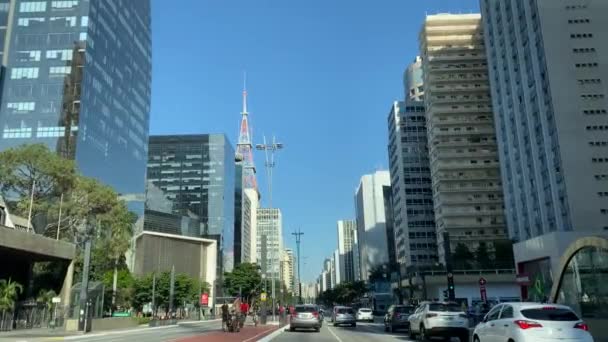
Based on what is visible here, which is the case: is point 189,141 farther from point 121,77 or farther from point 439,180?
point 439,180

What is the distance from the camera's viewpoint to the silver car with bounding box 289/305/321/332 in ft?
107

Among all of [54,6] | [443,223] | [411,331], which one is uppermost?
[54,6]

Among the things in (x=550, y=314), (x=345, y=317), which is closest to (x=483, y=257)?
(x=345, y=317)

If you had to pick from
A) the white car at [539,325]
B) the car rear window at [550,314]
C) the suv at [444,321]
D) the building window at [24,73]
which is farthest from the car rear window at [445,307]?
the building window at [24,73]

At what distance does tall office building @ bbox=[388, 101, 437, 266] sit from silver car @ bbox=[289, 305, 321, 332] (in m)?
90.6

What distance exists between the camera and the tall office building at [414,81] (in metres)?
142

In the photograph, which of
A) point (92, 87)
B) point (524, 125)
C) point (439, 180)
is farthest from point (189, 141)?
point (524, 125)

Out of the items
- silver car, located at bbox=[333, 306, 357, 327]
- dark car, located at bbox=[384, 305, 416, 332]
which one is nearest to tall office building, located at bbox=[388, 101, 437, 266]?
silver car, located at bbox=[333, 306, 357, 327]

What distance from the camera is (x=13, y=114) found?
95.6m

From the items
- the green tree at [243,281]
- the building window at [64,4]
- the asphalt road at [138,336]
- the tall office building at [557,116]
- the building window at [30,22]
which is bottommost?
the asphalt road at [138,336]

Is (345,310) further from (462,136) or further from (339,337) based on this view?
(462,136)

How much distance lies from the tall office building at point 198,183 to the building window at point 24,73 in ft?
189

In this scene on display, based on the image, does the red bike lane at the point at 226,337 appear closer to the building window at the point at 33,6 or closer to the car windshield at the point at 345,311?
the car windshield at the point at 345,311

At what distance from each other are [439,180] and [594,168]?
41.7m
